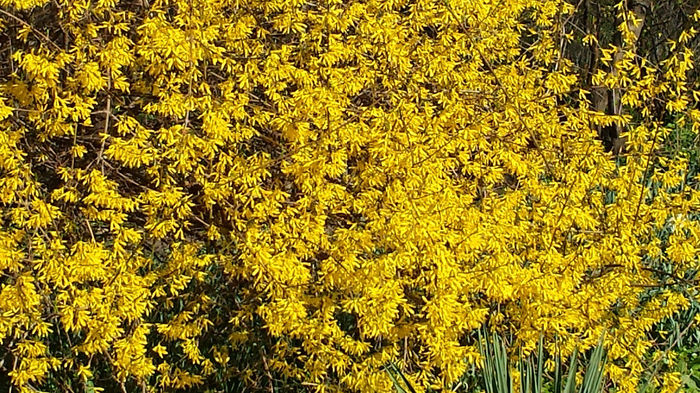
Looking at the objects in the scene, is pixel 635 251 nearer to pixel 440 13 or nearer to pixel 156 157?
pixel 440 13

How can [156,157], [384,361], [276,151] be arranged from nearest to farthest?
[156,157] → [384,361] → [276,151]

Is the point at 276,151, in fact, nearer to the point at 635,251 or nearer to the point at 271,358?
the point at 271,358

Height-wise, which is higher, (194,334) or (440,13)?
(440,13)

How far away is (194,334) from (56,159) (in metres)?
0.88

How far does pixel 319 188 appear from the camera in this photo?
361cm

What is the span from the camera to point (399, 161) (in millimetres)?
3611

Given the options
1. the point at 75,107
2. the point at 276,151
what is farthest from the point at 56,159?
the point at 276,151

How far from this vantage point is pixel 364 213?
12.1 ft

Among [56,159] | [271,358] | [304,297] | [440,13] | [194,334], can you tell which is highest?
[440,13]

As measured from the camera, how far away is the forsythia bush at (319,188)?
3.49 metres

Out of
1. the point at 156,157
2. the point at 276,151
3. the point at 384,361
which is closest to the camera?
the point at 156,157

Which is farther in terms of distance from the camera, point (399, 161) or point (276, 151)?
point (276, 151)

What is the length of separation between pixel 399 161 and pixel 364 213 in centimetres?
24

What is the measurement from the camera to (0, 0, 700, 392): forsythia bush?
3.49m
